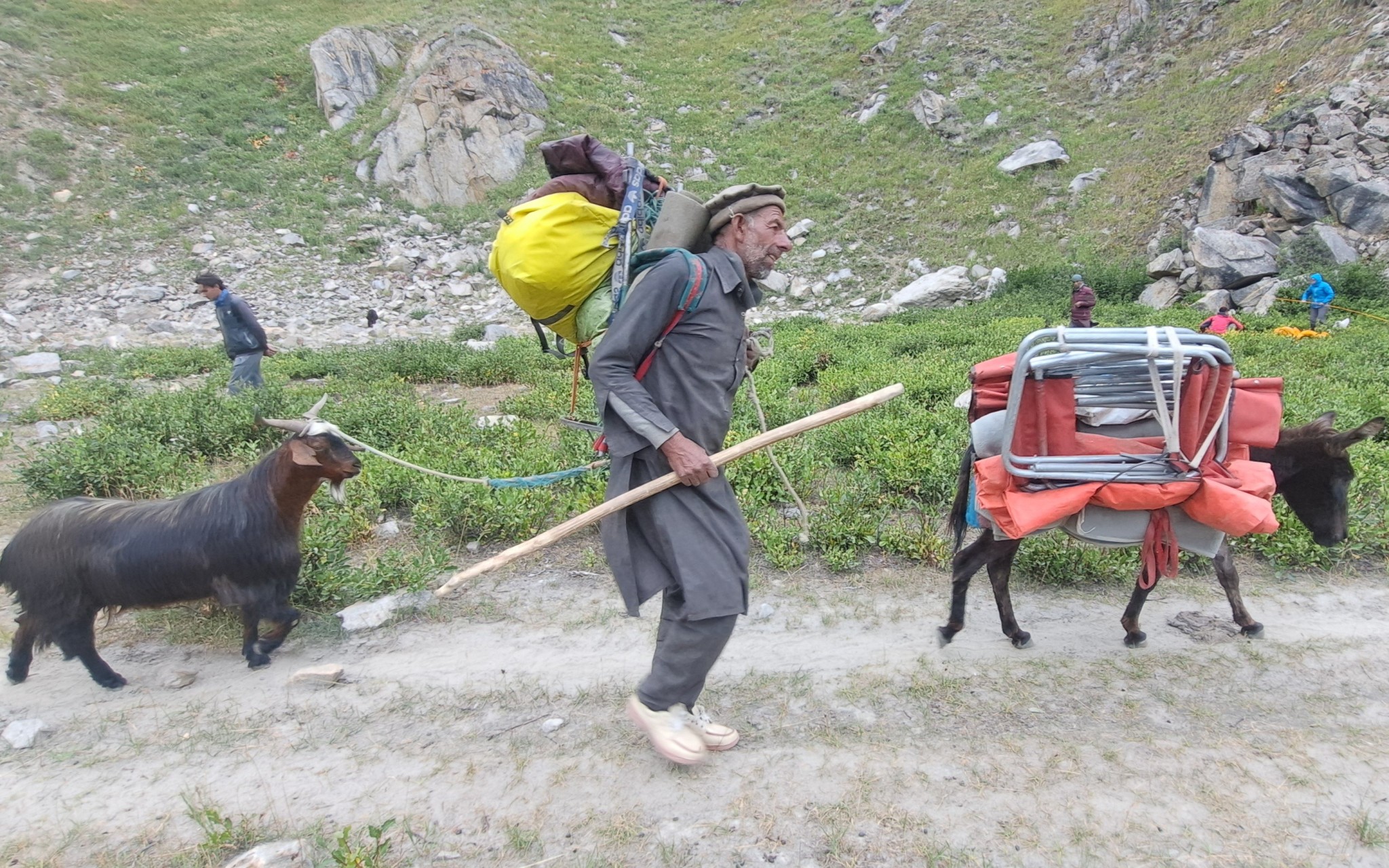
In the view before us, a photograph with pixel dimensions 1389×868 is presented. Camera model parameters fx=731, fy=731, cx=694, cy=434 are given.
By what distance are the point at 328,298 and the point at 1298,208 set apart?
21.2m

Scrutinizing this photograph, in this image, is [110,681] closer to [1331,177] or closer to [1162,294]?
[1162,294]

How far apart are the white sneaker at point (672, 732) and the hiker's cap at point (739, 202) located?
1845 millimetres

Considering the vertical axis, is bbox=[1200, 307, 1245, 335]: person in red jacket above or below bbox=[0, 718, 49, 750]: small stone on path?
below

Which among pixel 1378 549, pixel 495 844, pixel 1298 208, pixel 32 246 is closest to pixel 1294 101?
pixel 1298 208

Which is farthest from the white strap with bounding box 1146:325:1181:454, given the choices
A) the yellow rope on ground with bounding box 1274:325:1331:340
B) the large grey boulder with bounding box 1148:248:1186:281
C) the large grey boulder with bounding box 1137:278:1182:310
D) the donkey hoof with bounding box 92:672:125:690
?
the large grey boulder with bounding box 1148:248:1186:281

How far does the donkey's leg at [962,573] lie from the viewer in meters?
3.70

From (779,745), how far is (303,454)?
8.36ft

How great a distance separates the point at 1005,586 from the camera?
3.71m

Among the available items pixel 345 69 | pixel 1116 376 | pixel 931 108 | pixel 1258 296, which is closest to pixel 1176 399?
pixel 1116 376

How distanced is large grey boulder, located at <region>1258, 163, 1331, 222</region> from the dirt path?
15307 mm

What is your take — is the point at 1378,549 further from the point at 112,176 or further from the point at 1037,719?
the point at 112,176

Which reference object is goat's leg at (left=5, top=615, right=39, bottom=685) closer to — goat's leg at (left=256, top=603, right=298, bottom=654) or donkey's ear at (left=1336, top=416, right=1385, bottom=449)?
goat's leg at (left=256, top=603, right=298, bottom=654)

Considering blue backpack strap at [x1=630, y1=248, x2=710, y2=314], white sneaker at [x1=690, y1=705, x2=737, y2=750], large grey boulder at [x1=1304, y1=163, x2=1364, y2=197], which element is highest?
blue backpack strap at [x1=630, y1=248, x2=710, y2=314]

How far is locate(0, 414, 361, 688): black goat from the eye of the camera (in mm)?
3383
